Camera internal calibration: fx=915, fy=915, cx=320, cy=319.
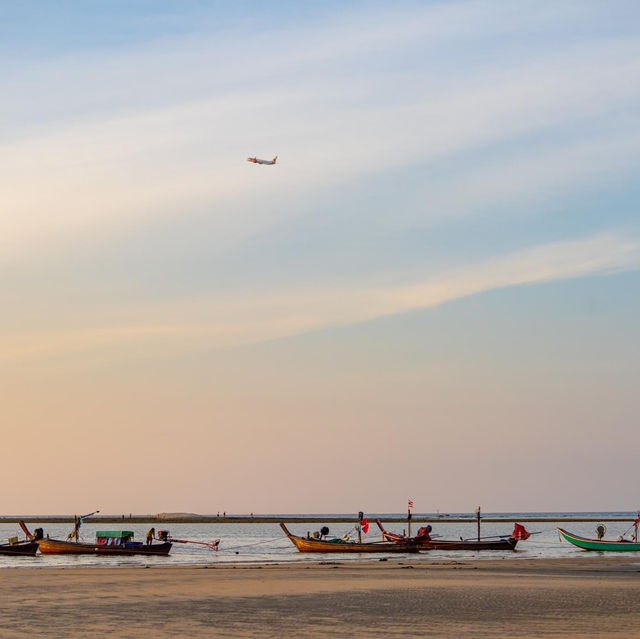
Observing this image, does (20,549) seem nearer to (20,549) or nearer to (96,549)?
(20,549)

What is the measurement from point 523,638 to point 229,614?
9.69 m

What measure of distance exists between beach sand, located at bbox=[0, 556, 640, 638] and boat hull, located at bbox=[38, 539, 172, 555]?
975 inches

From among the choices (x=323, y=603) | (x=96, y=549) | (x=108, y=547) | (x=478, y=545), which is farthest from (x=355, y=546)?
(x=323, y=603)

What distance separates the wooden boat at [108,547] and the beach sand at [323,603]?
977 inches

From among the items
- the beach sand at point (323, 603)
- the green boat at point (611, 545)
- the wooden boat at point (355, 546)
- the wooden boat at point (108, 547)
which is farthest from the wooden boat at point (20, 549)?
the green boat at point (611, 545)

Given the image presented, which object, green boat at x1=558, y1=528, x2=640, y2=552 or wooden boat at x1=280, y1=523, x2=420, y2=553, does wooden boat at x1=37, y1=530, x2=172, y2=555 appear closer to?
wooden boat at x1=280, y1=523, x2=420, y2=553

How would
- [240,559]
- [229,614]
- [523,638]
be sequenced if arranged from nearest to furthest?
[523,638], [229,614], [240,559]

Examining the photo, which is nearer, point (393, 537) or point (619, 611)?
point (619, 611)

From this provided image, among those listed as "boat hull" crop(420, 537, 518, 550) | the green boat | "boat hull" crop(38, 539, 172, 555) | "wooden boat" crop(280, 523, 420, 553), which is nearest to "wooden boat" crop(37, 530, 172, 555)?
"boat hull" crop(38, 539, 172, 555)

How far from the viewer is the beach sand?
79.5 ft

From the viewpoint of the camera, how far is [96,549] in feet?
251

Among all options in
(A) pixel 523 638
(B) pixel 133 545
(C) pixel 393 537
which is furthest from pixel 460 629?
(C) pixel 393 537

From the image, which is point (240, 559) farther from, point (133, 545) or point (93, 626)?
point (93, 626)

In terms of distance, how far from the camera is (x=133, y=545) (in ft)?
250
